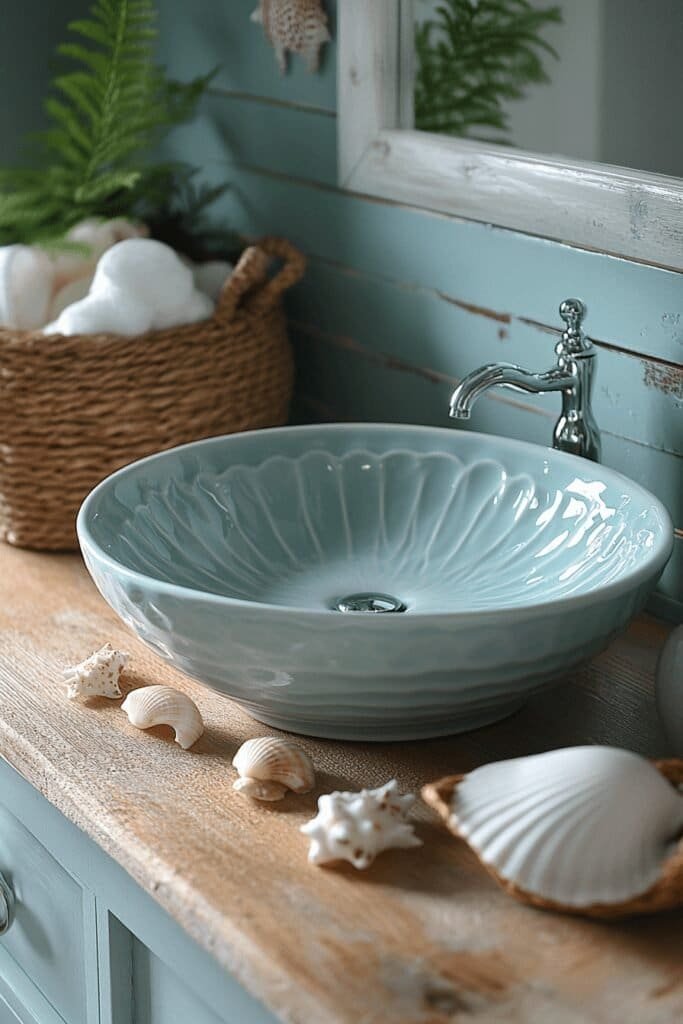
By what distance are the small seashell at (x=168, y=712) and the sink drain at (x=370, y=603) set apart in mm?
140

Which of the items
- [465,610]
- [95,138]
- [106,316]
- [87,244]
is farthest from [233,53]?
[465,610]

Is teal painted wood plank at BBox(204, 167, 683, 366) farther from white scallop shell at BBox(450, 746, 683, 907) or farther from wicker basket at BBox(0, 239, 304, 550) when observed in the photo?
white scallop shell at BBox(450, 746, 683, 907)

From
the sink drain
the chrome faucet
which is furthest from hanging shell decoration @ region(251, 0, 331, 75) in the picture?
the sink drain

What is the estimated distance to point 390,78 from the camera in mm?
1219

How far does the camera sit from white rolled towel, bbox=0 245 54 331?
1.21 metres

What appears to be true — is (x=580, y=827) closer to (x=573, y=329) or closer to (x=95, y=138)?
(x=573, y=329)

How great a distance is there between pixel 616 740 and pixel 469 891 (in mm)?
212

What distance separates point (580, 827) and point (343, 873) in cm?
15

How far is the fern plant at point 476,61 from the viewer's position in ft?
3.53

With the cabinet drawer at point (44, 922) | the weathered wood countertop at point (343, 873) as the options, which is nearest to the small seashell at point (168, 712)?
the weathered wood countertop at point (343, 873)

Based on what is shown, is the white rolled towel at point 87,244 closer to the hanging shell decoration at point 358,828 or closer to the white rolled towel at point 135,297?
the white rolled towel at point 135,297

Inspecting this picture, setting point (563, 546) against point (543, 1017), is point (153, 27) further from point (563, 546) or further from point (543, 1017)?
point (543, 1017)

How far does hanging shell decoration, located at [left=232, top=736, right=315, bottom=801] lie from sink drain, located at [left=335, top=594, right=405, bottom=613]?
0.16 meters

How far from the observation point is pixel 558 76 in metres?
1.06
